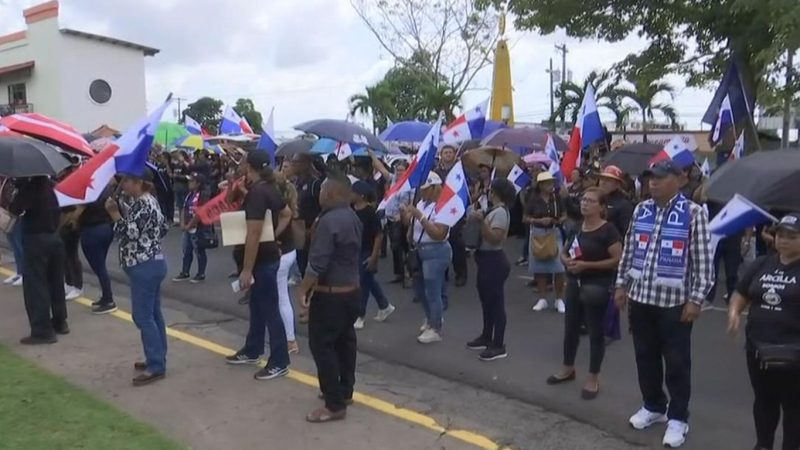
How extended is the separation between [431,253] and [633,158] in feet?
11.8

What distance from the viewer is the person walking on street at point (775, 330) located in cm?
399

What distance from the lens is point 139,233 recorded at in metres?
5.77

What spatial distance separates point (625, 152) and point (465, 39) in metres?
18.0

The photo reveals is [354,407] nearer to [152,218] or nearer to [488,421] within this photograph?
[488,421]

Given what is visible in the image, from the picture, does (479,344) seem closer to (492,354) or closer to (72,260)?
(492,354)

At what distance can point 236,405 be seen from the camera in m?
5.43

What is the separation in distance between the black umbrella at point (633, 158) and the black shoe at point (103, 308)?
6.04 metres

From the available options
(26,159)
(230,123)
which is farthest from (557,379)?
(230,123)

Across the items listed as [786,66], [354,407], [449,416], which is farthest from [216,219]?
[786,66]

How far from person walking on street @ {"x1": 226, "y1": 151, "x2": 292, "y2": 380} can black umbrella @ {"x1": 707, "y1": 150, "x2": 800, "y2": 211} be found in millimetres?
3212

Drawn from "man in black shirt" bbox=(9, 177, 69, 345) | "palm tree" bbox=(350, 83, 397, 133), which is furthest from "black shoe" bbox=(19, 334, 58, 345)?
"palm tree" bbox=(350, 83, 397, 133)

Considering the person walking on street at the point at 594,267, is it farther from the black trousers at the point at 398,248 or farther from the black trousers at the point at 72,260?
the black trousers at the point at 72,260

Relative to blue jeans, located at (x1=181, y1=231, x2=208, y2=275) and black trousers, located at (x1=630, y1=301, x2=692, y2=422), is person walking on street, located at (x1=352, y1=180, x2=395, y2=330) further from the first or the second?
blue jeans, located at (x1=181, y1=231, x2=208, y2=275)

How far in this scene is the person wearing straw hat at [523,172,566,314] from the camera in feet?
27.5
